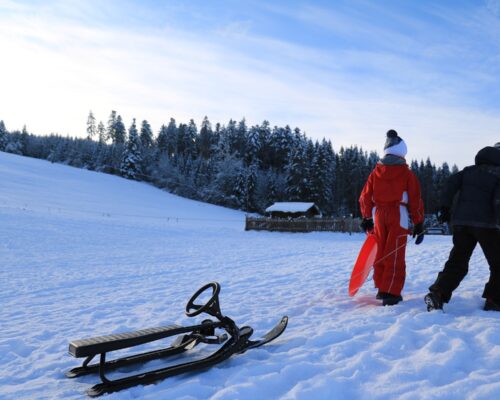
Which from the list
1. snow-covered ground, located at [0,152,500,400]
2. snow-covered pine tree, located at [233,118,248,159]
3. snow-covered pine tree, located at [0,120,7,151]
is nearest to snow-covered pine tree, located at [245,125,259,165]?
snow-covered pine tree, located at [233,118,248,159]

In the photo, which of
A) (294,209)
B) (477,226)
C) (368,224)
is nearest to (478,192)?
(477,226)

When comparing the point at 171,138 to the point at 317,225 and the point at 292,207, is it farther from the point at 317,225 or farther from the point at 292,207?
the point at 317,225

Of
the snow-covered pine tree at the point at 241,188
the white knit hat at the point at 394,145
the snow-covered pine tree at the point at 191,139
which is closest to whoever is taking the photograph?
the white knit hat at the point at 394,145

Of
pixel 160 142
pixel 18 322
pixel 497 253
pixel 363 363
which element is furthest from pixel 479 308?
pixel 160 142

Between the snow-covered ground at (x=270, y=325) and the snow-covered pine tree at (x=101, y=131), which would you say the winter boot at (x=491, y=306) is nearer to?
the snow-covered ground at (x=270, y=325)

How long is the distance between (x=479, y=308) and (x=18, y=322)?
5056 millimetres

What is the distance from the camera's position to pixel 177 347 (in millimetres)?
3357

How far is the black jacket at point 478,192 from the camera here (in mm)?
4250

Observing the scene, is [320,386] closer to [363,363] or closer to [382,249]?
[363,363]

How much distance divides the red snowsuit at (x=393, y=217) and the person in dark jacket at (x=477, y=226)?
0.43 meters

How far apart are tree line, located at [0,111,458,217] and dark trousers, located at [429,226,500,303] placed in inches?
1950

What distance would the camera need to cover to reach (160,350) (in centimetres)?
330

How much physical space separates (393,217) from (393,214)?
1.4 inches

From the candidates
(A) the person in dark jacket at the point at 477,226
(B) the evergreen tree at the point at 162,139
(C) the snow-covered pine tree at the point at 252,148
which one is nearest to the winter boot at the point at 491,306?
(A) the person in dark jacket at the point at 477,226
